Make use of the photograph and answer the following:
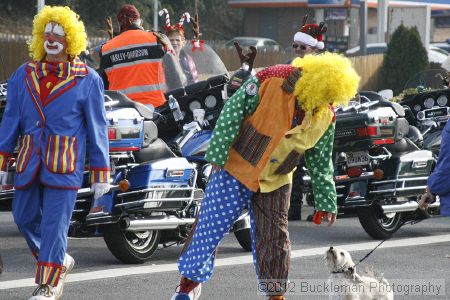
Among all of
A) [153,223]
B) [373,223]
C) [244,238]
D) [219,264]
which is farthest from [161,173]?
[373,223]

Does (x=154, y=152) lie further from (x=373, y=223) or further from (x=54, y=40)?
(x=373, y=223)

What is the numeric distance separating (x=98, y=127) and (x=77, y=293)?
1411 mm

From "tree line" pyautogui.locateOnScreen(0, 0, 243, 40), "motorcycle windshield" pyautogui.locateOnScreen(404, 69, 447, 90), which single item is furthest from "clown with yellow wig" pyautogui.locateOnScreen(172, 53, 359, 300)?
"tree line" pyautogui.locateOnScreen(0, 0, 243, 40)

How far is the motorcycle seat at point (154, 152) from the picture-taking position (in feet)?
32.2

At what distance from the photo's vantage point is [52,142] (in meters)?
7.57

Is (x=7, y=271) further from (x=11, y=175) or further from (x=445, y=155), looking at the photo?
(x=445, y=155)

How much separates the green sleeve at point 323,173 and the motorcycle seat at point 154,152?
8.76ft

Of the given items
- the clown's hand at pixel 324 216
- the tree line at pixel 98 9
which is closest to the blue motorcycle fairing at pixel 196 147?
the clown's hand at pixel 324 216

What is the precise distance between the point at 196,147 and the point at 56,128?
3463 mm

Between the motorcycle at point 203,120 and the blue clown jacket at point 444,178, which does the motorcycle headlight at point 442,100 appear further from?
the blue clown jacket at point 444,178

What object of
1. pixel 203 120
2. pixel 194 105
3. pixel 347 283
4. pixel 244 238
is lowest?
pixel 244 238

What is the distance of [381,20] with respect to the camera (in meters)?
34.1

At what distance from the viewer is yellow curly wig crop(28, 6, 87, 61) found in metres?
7.79

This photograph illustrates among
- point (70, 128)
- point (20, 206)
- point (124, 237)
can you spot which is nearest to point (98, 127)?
point (70, 128)
